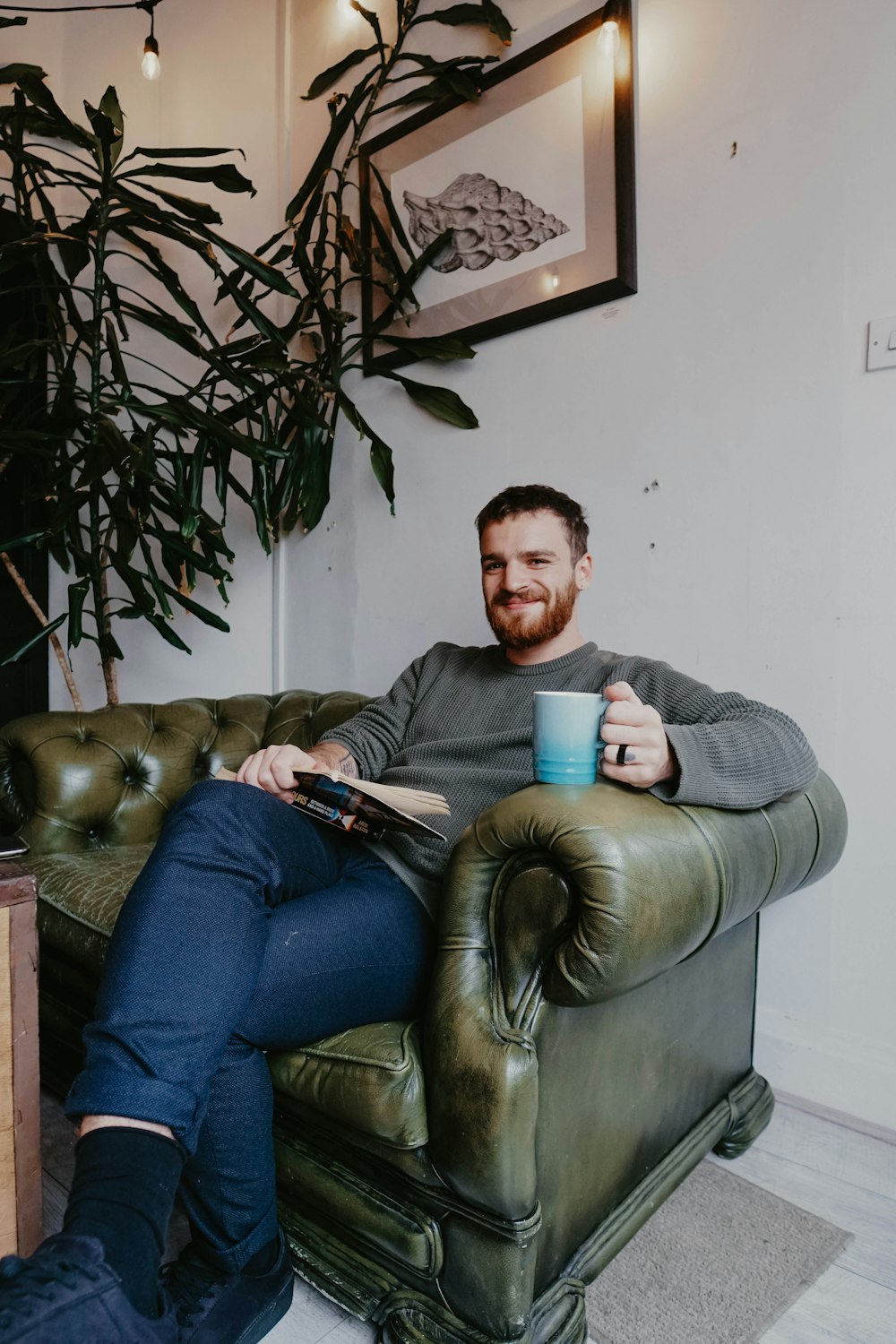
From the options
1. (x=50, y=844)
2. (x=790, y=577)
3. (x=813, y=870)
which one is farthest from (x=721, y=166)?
(x=50, y=844)

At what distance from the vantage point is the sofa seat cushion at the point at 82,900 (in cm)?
Result: 129

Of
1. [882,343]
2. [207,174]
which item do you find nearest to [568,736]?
[882,343]

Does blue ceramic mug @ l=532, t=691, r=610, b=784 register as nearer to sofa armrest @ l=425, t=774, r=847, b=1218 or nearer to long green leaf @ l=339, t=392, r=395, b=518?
sofa armrest @ l=425, t=774, r=847, b=1218

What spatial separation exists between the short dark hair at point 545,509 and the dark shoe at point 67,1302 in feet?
3.79

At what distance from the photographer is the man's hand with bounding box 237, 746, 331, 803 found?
1207 millimetres

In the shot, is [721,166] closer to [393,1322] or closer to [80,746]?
[80,746]

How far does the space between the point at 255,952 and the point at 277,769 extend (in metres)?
0.33

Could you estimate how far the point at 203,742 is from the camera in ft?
6.29

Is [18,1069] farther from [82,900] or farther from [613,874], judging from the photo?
[613,874]

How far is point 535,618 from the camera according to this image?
1.42 metres

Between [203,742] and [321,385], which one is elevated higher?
[321,385]

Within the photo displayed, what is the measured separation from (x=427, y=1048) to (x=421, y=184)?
2.08 meters

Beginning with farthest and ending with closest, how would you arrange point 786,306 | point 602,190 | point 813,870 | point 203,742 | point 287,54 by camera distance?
point 287,54
point 203,742
point 602,190
point 786,306
point 813,870

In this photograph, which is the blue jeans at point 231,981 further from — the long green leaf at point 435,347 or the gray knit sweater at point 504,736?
the long green leaf at point 435,347
